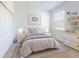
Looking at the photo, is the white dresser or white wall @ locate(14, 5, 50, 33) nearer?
the white dresser

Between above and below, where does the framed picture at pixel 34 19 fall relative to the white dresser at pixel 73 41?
above

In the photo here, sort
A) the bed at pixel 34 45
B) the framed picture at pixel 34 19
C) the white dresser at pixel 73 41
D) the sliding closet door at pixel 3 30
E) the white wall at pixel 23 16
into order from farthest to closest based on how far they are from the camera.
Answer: the framed picture at pixel 34 19, the white wall at pixel 23 16, the white dresser at pixel 73 41, the bed at pixel 34 45, the sliding closet door at pixel 3 30

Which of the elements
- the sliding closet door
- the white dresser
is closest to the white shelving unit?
the white dresser

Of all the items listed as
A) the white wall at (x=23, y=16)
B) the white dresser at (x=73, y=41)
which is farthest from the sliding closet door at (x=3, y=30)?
the white dresser at (x=73, y=41)

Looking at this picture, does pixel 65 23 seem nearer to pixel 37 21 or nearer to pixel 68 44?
pixel 68 44

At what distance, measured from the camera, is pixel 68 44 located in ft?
15.8

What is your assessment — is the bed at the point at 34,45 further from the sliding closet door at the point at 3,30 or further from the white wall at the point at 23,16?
the white wall at the point at 23,16

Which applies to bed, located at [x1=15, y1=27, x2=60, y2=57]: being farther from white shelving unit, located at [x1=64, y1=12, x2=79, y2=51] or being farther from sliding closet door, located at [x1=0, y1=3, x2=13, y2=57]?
white shelving unit, located at [x1=64, y1=12, x2=79, y2=51]

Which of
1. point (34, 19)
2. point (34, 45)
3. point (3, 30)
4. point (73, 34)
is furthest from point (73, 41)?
point (34, 19)

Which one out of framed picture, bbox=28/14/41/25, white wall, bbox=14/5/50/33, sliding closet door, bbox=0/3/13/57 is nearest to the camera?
sliding closet door, bbox=0/3/13/57

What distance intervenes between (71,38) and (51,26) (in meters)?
2.99

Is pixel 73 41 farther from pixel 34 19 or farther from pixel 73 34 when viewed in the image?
pixel 34 19

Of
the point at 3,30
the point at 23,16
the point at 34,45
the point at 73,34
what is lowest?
the point at 34,45

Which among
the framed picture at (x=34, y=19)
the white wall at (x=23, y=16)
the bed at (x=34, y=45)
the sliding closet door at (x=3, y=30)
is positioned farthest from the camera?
the framed picture at (x=34, y=19)
